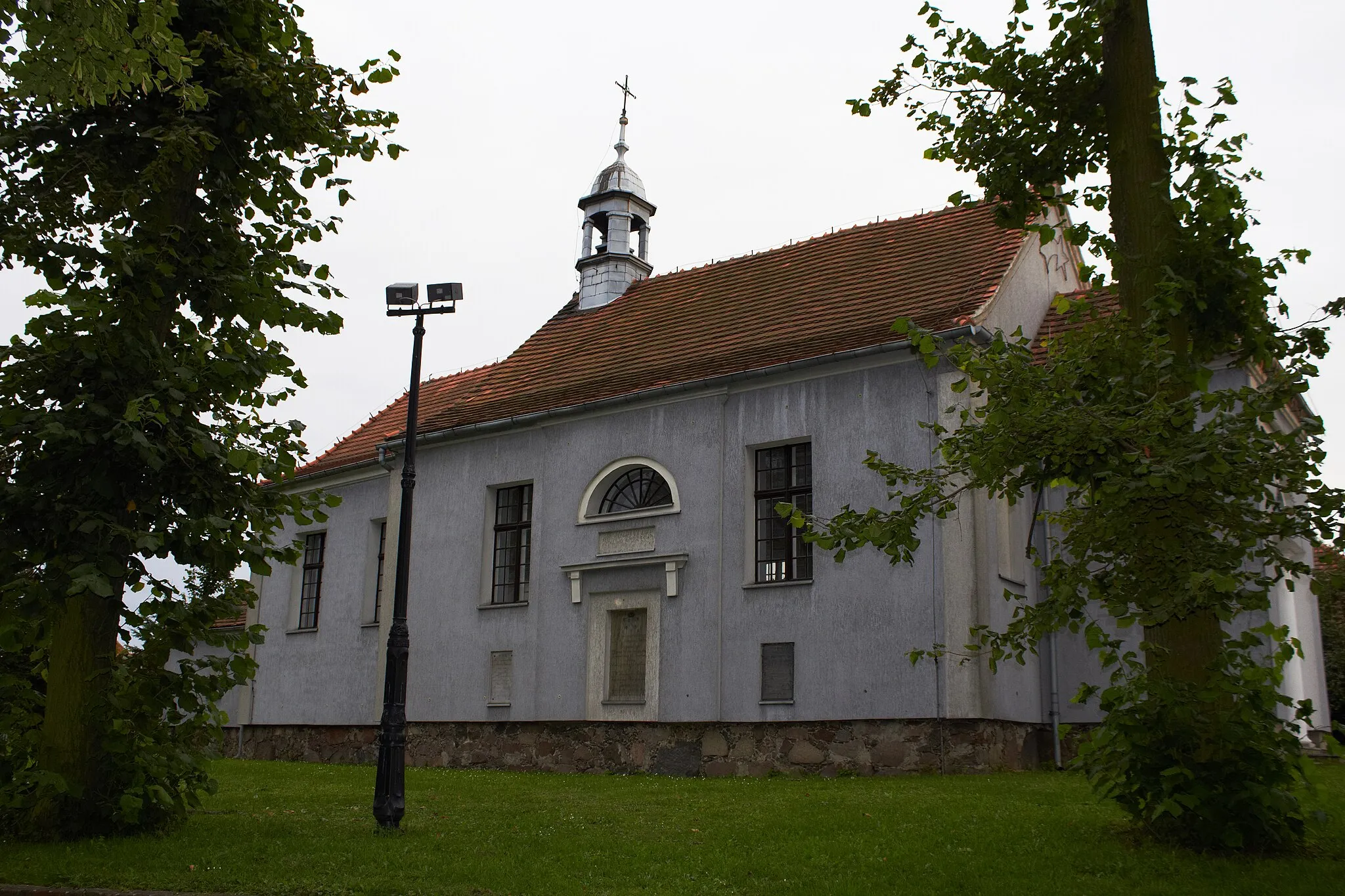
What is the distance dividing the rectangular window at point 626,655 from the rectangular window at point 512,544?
7.55 feet

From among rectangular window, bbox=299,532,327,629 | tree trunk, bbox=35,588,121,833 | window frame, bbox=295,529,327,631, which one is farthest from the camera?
rectangular window, bbox=299,532,327,629

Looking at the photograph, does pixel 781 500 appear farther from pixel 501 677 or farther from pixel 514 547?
pixel 501 677

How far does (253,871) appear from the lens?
8492mm

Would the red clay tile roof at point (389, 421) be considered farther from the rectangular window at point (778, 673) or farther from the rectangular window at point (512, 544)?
the rectangular window at point (778, 673)

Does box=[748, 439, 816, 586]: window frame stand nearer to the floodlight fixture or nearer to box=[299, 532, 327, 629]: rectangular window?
the floodlight fixture

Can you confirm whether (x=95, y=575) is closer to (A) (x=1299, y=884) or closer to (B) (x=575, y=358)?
(A) (x=1299, y=884)

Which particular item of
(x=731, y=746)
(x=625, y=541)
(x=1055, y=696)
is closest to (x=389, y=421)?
A: (x=625, y=541)

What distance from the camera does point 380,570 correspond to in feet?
75.3

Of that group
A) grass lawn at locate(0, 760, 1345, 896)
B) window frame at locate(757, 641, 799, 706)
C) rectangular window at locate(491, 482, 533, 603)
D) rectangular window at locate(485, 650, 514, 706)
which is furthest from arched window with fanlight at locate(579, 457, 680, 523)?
grass lawn at locate(0, 760, 1345, 896)

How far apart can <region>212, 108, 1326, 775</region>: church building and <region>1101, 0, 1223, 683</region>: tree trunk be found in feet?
20.7

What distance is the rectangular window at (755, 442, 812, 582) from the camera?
16953 millimetres

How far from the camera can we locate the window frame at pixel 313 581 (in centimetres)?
2409

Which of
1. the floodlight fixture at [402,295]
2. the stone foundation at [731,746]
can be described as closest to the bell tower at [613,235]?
the stone foundation at [731,746]

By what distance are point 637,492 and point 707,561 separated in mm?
2067
